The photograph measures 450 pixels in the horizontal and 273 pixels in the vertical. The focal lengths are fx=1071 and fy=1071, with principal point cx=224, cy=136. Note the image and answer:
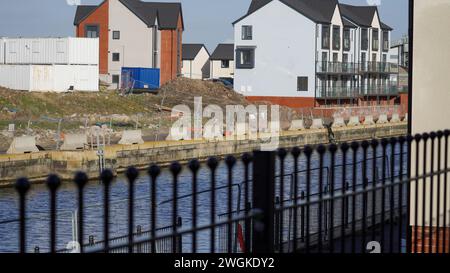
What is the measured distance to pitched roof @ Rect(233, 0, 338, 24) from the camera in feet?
223

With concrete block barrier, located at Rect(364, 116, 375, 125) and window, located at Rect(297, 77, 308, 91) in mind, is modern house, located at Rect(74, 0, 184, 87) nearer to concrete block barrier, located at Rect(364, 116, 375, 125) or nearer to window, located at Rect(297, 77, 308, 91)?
window, located at Rect(297, 77, 308, 91)

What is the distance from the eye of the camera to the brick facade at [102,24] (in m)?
73.9

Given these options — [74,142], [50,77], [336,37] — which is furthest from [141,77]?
[74,142]

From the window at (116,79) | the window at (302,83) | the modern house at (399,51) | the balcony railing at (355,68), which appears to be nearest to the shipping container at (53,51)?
the window at (116,79)

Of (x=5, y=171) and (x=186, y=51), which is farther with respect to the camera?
(x=186, y=51)

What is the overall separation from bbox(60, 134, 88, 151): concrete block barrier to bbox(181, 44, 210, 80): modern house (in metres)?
66.5

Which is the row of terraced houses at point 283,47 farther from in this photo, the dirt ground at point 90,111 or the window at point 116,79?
the dirt ground at point 90,111

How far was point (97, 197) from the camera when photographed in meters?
30.6

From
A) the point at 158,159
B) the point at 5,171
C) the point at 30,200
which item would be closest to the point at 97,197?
the point at 30,200

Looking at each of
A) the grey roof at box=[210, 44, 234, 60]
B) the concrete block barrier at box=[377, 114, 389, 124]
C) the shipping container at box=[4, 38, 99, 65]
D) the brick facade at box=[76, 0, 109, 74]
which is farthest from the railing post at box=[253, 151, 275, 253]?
the grey roof at box=[210, 44, 234, 60]
